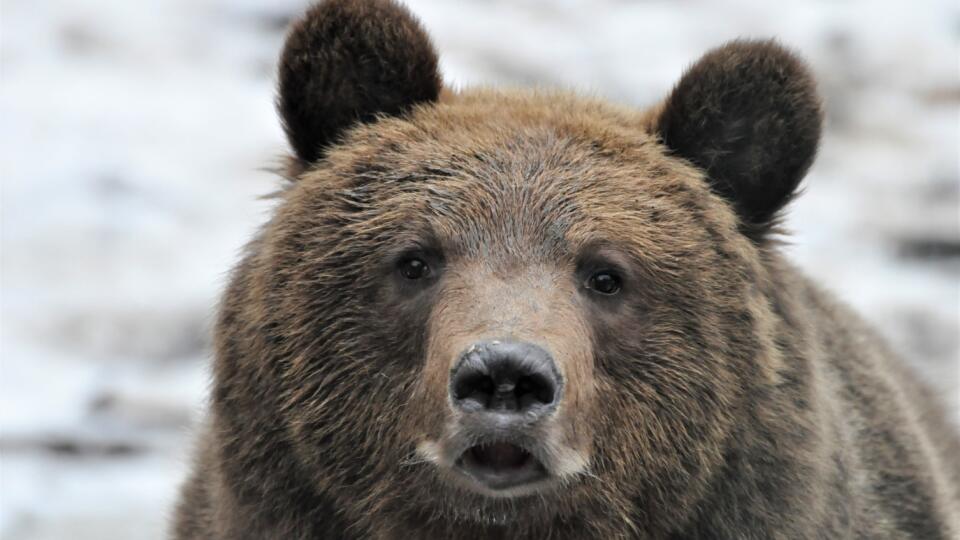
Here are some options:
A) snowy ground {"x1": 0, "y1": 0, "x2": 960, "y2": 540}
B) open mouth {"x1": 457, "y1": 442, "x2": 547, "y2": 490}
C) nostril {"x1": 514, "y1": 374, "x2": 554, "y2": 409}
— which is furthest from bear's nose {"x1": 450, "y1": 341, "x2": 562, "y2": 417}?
snowy ground {"x1": 0, "y1": 0, "x2": 960, "y2": 540}

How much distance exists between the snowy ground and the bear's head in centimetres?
370

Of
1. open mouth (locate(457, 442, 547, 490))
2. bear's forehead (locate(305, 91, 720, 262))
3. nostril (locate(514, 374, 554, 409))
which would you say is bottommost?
open mouth (locate(457, 442, 547, 490))

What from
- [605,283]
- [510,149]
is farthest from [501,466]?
[510,149]

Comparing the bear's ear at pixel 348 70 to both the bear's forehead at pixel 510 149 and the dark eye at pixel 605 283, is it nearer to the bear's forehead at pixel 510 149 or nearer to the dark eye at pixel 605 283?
the bear's forehead at pixel 510 149

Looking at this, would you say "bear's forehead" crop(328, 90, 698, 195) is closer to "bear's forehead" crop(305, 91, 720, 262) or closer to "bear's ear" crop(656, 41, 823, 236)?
"bear's forehead" crop(305, 91, 720, 262)

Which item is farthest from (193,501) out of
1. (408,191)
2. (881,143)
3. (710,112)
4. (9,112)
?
(881,143)

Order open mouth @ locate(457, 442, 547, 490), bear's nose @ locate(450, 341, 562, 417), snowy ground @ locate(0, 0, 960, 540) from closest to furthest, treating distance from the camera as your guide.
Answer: bear's nose @ locate(450, 341, 562, 417) < open mouth @ locate(457, 442, 547, 490) < snowy ground @ locate(0, 0, 960, 540)

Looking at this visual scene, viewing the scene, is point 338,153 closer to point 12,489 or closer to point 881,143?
point 12,489

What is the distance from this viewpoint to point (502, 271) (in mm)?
4465

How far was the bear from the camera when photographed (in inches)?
178

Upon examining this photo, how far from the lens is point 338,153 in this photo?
197 inches

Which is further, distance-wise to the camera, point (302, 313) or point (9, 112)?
point (9, 112)

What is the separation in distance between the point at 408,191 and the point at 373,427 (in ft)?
2.54

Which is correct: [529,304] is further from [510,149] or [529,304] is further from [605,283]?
[510,149]
